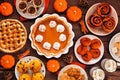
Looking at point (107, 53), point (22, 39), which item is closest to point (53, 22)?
point (22, 39)

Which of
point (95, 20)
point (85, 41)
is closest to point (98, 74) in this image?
point (85, 41)

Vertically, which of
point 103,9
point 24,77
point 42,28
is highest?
point 103,9

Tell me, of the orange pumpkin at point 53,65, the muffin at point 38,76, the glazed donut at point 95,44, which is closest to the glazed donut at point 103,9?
the glazed donut at point 95,44

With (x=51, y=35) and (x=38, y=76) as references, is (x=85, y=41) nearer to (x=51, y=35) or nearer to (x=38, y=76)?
(x=51, y=35)

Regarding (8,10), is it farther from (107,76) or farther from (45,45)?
(107,76)

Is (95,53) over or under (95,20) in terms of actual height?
under

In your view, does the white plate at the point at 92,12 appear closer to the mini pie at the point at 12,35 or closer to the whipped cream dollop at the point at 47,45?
the whipped cream dollop at the point at 47,45

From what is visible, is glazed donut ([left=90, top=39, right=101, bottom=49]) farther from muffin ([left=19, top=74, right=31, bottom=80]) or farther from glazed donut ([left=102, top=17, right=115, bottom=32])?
muffin ([left=19, top=74, right=31, bottom=80])

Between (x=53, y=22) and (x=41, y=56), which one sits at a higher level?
(x=53, y=22)
